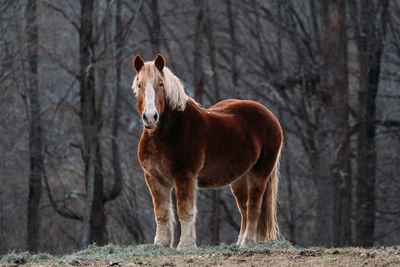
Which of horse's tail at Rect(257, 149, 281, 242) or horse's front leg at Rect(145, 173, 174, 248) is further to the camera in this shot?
horse's tail at Rect(257, 149, 281, 242)

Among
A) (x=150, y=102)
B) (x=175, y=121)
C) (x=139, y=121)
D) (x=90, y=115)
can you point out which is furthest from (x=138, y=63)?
(x=139, y=121)

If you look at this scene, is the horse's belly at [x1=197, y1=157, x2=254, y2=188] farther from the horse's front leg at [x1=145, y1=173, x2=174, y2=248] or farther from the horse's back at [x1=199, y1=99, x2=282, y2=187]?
the horse's front leg at [x1=145, y1=173, x2=174, y2=248]

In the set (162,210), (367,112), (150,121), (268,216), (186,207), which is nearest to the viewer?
(150,121)

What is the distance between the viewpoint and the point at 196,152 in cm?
800

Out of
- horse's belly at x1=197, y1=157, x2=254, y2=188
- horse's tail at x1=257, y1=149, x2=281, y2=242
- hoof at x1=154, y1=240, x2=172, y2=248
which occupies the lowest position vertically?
hoof at x1=154, y1=240, x2=172, y2=248

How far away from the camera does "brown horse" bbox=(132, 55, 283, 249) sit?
7891mm

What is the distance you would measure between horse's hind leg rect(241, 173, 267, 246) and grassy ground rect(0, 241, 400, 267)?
50cm

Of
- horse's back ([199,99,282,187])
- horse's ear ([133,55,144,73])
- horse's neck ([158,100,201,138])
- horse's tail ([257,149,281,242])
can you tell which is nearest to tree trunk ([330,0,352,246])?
horse's tail ([257,149,281,242])

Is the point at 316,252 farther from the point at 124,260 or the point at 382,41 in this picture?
the point at 382,41

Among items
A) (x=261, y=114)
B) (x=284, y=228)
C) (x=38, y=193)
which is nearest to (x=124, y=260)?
(x=261, y=114)

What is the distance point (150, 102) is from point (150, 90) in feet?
0.53

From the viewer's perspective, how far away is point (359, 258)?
7363mm

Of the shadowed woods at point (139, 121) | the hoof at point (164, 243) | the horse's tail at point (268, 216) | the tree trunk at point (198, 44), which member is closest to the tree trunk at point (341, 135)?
the shadowed woods at point (139, 121)

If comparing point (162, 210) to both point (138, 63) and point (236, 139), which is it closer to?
point (236, 139)
